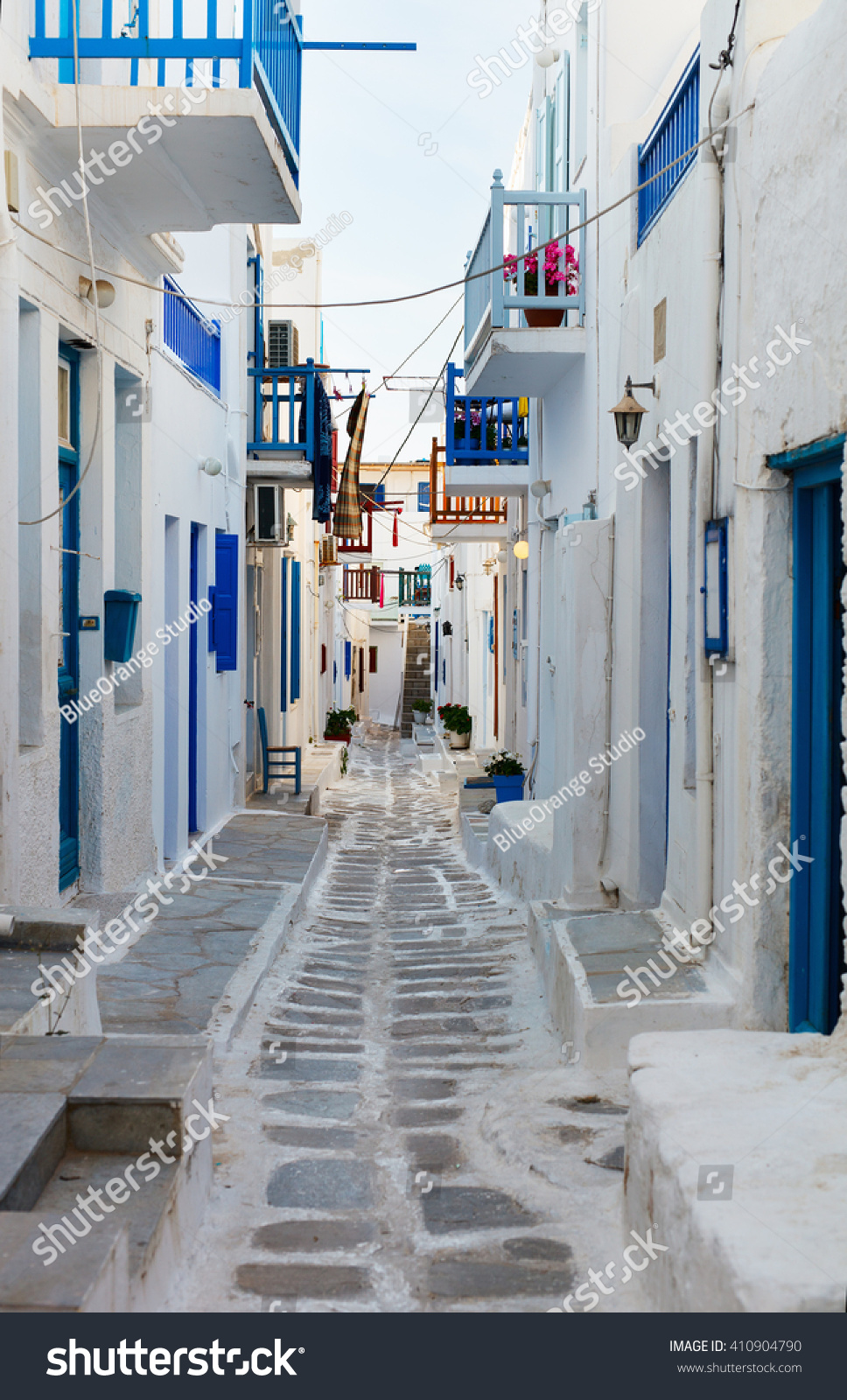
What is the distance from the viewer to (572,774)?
7.96 m

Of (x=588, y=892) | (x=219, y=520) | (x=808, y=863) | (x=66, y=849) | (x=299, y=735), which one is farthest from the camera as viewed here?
(x=299, y=735)

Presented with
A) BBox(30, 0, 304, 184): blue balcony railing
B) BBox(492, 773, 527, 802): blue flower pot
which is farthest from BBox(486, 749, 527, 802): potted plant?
BBox(30, 0, 304, 184): blue balcony railing

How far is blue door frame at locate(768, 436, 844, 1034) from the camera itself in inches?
176

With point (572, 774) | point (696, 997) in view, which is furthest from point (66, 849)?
point (696, 997)

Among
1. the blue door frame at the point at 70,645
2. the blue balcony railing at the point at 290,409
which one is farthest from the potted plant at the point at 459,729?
the blue door frame at the point at 70,645

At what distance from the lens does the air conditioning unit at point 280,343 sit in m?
15.5

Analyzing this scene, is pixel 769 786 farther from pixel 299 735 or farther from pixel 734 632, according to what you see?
pixel 299 735

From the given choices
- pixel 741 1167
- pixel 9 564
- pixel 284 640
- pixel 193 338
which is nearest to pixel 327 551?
pixel 284 640

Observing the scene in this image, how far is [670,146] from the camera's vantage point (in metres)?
6.66

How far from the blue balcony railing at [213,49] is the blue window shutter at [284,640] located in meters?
9.50

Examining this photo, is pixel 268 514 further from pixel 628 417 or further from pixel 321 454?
pixel 628 417

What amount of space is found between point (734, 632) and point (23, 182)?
3987mm

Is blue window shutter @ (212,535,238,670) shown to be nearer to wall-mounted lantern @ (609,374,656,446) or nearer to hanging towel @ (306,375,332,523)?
hanging towel @ (306,375,332,523)

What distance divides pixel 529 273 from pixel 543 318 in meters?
0.39
